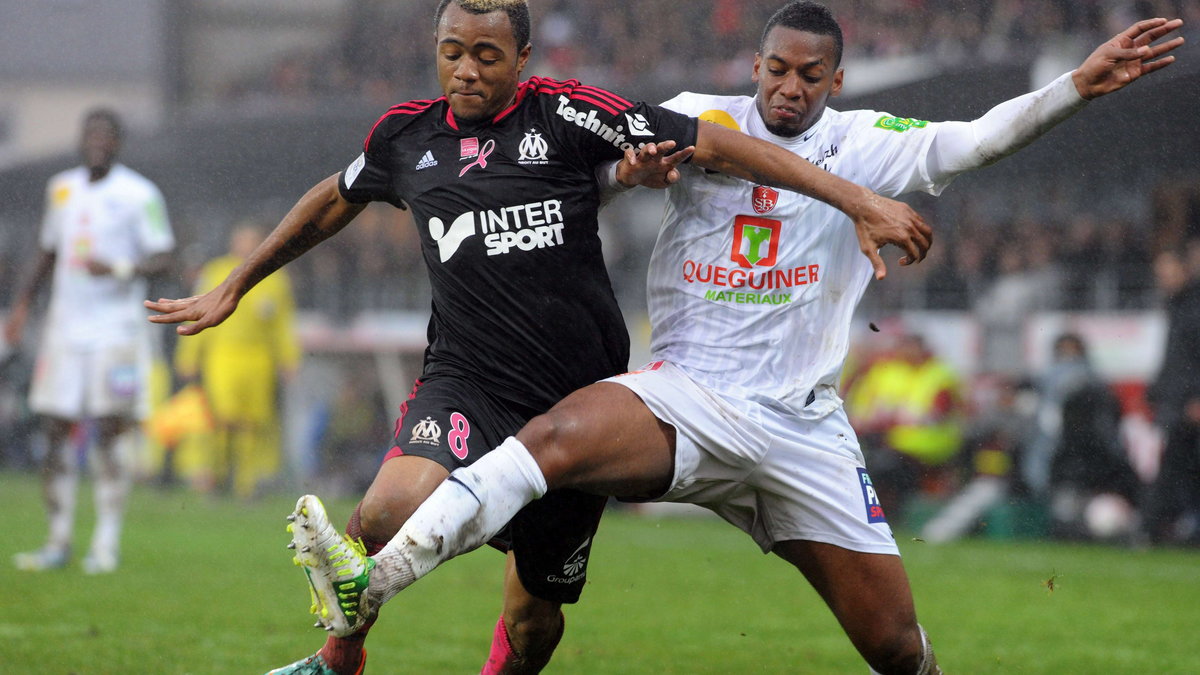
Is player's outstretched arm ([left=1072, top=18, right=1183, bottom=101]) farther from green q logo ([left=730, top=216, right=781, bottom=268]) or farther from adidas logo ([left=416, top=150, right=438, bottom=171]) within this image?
adidas logo ([left=416, top=150, right=438, bottom=171])

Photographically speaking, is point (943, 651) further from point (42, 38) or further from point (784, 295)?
point (42, 38)

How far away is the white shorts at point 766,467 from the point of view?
403cm

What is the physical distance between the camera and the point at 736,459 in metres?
4.07

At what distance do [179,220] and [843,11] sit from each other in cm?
662

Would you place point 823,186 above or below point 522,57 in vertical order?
below

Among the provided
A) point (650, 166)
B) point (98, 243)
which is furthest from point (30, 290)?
point (650, 166)

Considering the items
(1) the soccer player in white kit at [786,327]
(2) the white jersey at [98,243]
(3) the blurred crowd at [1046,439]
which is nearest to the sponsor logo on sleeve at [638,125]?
(1) the soccer player in white kit at [786,327]

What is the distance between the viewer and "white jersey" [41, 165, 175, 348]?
884cm

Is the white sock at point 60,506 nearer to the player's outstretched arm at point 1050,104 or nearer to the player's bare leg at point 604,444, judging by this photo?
the player's bare leg at point 604,444

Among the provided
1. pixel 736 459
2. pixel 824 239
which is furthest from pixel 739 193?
pixel 736 459

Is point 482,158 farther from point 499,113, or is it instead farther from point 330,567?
point 330,567

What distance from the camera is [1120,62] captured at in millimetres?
4012

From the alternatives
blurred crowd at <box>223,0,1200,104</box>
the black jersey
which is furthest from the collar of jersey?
blurred crowd at <box>223,0,1200,104</box>

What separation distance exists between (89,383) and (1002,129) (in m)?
6.62
